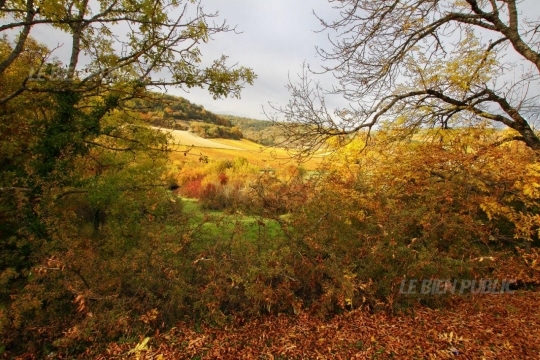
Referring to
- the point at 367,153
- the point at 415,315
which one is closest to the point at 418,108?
the point at 367,153

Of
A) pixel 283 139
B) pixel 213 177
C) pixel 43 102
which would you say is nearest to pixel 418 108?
pixel 283 139

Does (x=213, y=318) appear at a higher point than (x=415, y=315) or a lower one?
lower

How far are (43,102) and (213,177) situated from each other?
13.2m

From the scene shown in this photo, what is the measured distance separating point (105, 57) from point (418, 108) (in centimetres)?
730

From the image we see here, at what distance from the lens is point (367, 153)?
293 inches

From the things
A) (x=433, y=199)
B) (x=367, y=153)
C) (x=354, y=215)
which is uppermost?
(x=367, y=153)

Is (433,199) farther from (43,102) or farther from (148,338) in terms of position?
(43,102)

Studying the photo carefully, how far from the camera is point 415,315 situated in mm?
4426

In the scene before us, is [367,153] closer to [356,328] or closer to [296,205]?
[296,205]

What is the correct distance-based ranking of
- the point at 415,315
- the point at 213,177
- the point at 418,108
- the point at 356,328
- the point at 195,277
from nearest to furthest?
the point at 356,328 → the point at 415,315 → the point at 195,277 → the point at 418,108 → the point at 213,177

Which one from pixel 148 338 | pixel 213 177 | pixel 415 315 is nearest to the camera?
pixel 148 338

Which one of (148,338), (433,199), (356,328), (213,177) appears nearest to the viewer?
(148,338)

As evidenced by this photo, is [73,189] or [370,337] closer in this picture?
[370,337]

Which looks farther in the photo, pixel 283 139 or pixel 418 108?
pixel 418 108
